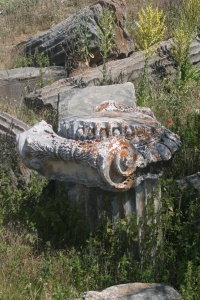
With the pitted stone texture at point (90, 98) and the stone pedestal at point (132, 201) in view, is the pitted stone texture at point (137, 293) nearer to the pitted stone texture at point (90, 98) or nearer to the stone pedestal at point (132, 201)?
the stone pedestal at point (132, 201)

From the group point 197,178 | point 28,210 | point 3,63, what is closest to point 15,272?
point 28,210

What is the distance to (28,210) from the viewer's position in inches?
217

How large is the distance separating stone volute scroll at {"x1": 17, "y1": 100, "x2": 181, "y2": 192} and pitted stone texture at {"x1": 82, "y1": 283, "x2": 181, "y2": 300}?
2.39 feet

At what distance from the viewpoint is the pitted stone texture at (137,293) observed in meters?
4.04

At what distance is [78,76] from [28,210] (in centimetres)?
345

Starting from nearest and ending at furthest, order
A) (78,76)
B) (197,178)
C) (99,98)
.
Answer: (197,178)
(99,98)
(78,76)

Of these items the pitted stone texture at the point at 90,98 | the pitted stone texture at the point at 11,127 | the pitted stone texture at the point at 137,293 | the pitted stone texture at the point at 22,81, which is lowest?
the pitted stone texture at the point at 137,293

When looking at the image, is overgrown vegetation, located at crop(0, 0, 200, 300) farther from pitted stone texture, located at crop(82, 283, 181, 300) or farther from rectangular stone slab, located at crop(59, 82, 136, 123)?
rectangular stone slab, located at crop(59, 82, 136, 123)

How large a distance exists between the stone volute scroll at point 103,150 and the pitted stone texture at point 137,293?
0.73 m

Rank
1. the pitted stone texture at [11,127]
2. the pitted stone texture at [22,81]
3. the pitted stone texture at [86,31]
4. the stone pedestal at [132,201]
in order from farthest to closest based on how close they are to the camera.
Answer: the pitted stone texture at [86,31]
the pitted stone texture at [22,81]
the pitted stone texture at [11,127]
the stone pedestal at [132,201]

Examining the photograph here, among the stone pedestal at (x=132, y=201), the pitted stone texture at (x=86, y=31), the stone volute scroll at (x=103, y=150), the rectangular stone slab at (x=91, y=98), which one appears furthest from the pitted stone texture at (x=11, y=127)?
the pitted stone texture at (x=86, y=31)

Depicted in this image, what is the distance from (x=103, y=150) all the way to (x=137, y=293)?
1.04m

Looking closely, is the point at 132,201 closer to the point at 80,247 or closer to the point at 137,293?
the point at 80,247

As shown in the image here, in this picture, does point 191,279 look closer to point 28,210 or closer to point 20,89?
point 28,210
